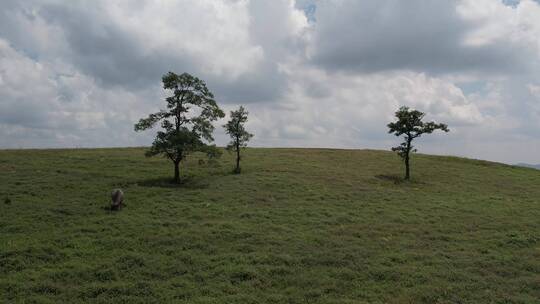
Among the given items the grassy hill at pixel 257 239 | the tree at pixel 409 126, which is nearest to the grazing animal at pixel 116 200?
the grassy hill at pixel 257 239

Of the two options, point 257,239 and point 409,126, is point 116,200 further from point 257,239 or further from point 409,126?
point 409,126

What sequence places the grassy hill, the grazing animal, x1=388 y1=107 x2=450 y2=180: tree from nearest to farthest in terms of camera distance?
the grassy hill → the grazing animal → x1=388 y1=107 x2=450 y2=180: tree

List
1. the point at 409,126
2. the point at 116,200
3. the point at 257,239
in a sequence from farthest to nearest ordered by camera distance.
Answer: the point at 409,126 → the point at 116,200 → the point at 257,239

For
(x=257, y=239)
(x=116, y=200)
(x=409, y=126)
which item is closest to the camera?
(x=257, y=239)

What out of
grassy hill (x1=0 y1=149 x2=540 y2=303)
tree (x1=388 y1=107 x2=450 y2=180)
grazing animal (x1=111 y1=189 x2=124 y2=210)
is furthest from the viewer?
tree (x1=388 y1=107 x2=450 y2=180)

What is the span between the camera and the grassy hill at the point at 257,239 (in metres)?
17.0

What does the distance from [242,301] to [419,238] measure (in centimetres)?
1375

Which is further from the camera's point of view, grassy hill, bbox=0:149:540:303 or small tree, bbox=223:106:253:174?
small tree, bbox=223:106:253:174

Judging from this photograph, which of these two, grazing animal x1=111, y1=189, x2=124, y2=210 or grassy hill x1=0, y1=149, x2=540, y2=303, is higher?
grazing animal x1=111, y1=189, x2=124, y2=210

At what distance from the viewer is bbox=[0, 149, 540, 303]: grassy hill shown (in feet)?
55.9

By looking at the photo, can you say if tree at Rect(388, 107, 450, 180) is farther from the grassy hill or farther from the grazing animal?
the grazing animal

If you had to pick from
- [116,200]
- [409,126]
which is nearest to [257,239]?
[116,200]

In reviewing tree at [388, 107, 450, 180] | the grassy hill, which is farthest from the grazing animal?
tree at [388, 107, 450, 180]

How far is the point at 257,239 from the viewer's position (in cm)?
2333
